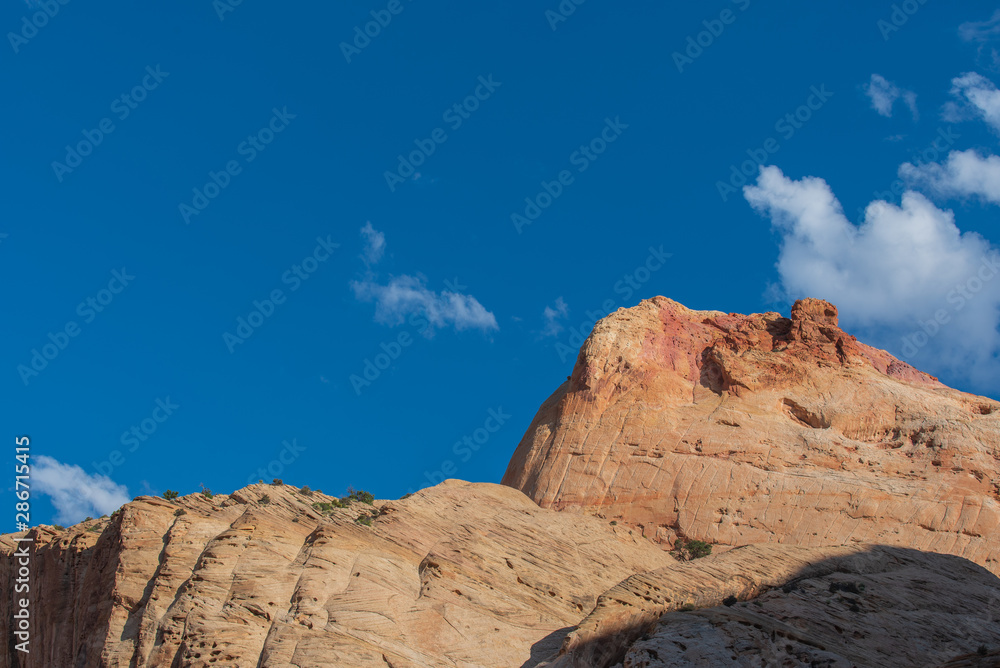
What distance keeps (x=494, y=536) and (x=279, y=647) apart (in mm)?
10813

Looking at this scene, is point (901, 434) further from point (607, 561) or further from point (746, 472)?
point (607, 561)

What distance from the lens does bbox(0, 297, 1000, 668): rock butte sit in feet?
87.1

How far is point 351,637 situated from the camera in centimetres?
2709

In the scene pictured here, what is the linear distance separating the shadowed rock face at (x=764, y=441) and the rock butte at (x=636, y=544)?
0.41 ft

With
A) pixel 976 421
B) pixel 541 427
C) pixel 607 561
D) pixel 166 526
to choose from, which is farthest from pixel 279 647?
pixel 976 421

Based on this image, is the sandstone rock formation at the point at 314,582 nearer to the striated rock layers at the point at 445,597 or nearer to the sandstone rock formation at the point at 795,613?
the striated rock layers at the point at 445,597

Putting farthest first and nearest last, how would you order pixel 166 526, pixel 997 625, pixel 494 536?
pixel 494 536, pixel 166 526, pixel 997 625

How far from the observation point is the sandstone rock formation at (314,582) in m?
27.5

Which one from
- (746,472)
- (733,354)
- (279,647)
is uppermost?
(733,354)

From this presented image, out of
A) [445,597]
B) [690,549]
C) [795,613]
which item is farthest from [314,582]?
[690,549]

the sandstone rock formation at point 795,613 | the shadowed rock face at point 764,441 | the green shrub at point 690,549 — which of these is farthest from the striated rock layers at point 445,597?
the shadowed rock face at point 764,441

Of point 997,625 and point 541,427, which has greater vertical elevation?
point 541,427

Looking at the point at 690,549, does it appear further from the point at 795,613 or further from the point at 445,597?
the point at 445,597

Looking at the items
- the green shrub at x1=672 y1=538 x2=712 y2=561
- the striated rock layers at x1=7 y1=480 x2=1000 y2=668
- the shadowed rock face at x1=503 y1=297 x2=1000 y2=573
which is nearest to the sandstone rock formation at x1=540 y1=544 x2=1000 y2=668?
the striated rock layers at x1=7 y1=480 x2=1000 y2=668
